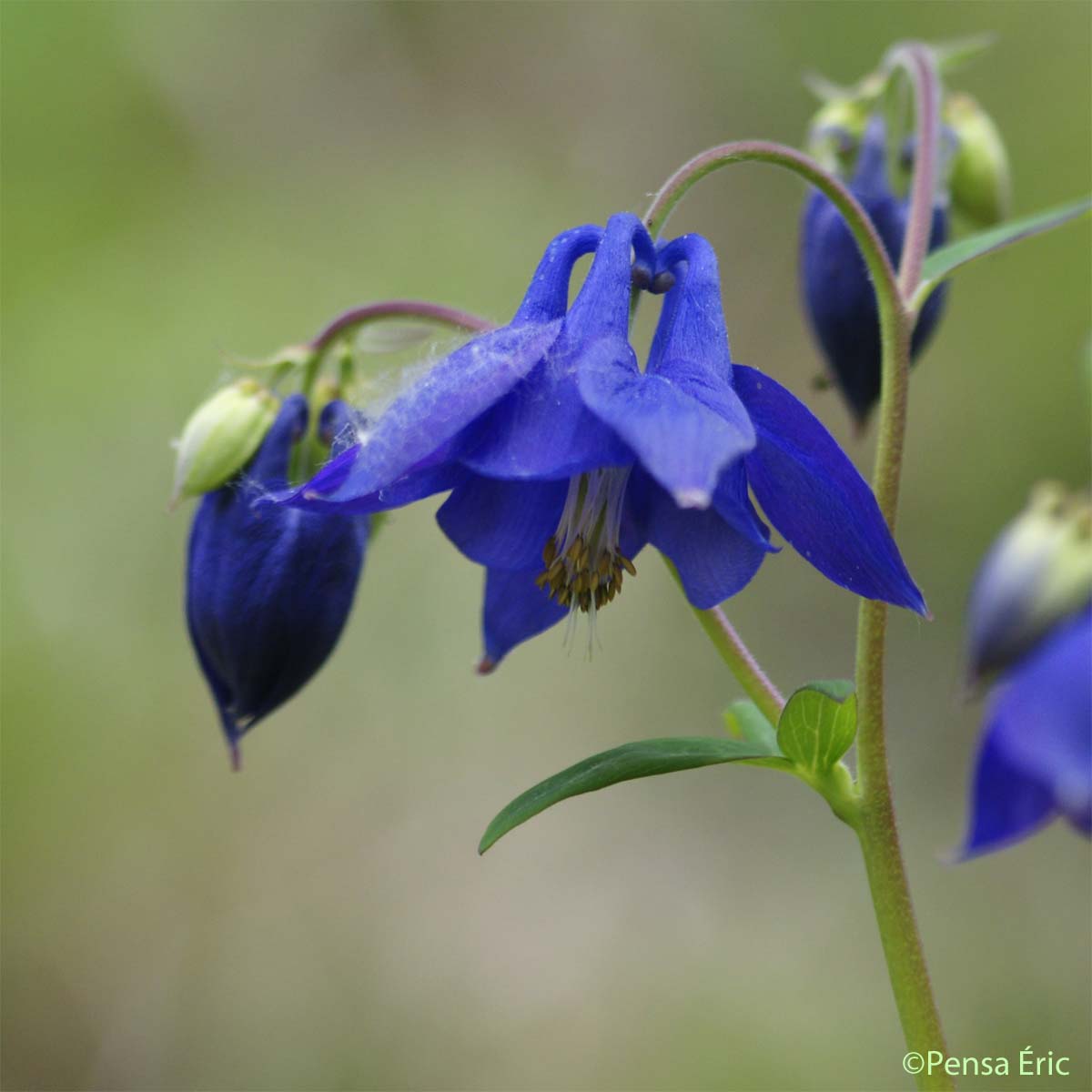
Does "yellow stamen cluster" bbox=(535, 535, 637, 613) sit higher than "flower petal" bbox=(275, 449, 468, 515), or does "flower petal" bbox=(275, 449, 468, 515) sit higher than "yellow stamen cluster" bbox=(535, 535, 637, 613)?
"flower petal" bbox=(275, 449, 468, 515)

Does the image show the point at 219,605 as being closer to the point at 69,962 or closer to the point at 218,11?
the point at 69,962

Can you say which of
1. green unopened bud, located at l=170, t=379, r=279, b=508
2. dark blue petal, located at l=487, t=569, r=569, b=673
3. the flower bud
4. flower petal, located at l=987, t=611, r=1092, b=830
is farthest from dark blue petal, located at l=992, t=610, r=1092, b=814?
green unopened bud, located at l=170, t=379, r=279, b=508

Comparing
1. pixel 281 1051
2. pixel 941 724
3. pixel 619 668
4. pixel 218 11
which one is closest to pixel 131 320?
pixel 218 11

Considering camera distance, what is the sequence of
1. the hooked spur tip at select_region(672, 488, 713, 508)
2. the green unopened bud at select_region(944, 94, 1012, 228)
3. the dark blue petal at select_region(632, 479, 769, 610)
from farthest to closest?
1. the green unopened bud at select_region(944, 94, 1012, 228)
2. the dark blue petal at select_region(632, 479, 769, 610)
3. the hooked spur tip at select_region(672, 488, 713, 508)

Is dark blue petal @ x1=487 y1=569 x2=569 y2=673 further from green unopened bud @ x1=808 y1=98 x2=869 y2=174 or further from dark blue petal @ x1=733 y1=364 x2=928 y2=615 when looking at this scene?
green unopened bud @ x1=808 y1=98 x2=869 y2=174

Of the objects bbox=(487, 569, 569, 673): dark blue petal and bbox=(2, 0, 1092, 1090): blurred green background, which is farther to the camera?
bbox=(2, 0, 1092, 1090): blurred green background

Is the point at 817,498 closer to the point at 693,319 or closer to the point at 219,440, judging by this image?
the point at 693,319

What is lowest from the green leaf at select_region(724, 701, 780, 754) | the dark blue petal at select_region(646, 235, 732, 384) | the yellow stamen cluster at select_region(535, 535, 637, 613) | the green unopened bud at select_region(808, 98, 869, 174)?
the green leaf at select_region(724, 701, 780, 754)
